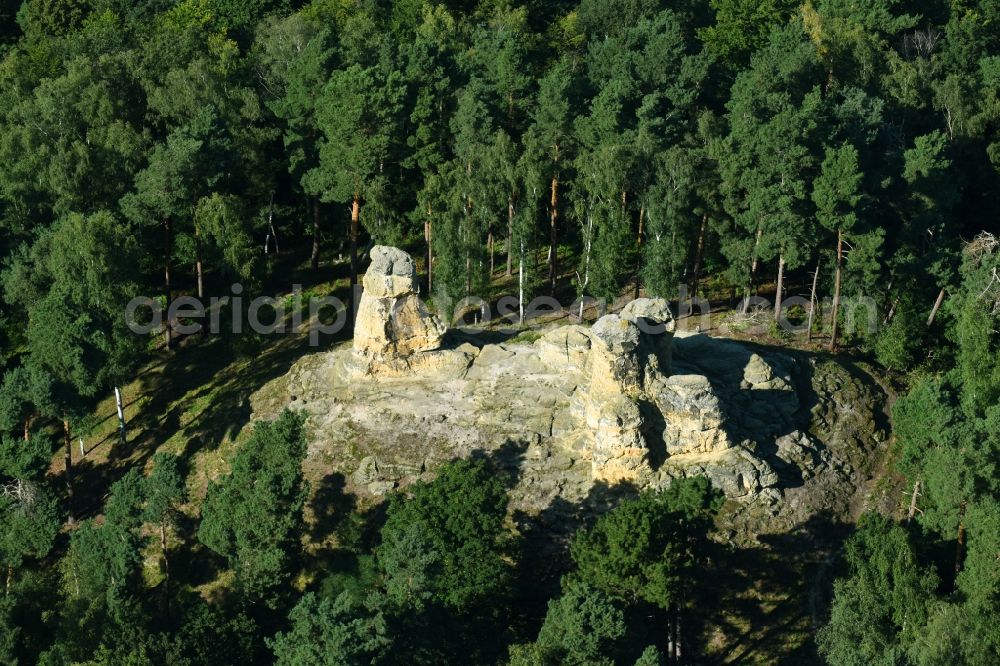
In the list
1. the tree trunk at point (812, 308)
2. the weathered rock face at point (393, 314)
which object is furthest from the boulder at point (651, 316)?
the tree trunk at point (812, 308)

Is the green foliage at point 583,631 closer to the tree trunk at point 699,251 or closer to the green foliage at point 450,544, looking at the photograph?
the green foliage at point 450,544

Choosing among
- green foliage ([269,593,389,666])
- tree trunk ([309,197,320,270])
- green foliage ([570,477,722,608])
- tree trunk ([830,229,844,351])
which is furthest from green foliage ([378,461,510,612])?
tree trunk ([309,197,320,270])

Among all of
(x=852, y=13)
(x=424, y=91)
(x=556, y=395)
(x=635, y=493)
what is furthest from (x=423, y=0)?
(x=635, y=493)

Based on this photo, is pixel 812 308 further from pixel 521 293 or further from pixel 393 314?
pixel 393 314

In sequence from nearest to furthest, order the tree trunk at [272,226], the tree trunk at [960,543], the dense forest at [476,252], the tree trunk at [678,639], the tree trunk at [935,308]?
1. the dense forest at [476,252]
2. the tree trunk at [678,639]
3. the tree trunk at [960,543]
4. the tree trunk at [935,308]
5. the tree trunk at [272,226]

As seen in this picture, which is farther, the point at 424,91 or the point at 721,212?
the point at 424,91

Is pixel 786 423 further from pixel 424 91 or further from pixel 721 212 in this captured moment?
pixel 424 91
